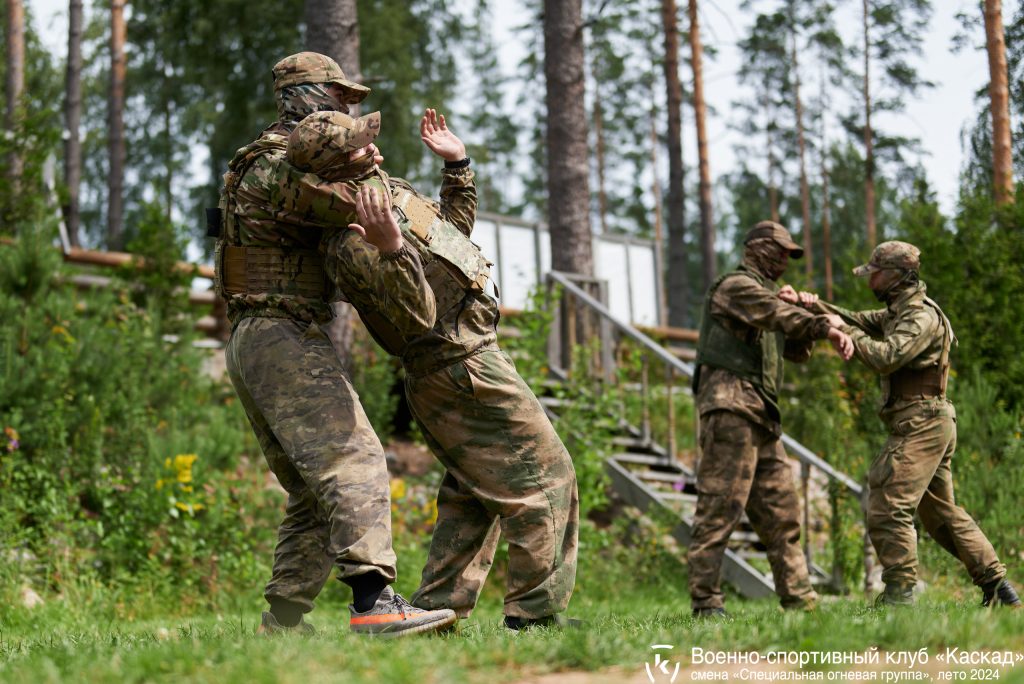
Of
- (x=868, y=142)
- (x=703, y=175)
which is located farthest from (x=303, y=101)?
(x=868, y=142)

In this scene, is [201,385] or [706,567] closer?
[706,567]

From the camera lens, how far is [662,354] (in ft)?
35.4

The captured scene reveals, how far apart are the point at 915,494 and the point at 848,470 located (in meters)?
4.03

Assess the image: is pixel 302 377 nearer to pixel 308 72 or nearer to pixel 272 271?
pixel 272 271

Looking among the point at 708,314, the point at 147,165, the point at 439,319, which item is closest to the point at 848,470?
the point at 708,314

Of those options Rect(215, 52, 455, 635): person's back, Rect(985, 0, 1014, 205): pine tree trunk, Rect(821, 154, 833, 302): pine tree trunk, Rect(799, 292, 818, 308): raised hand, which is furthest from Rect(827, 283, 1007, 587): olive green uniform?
Rect(821, 154, 833, 302): pine tree trunk

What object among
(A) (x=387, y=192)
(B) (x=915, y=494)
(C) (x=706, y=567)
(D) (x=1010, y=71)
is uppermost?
(D) (x=1010, y=71)

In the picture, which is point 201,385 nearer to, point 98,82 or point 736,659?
point 736,659

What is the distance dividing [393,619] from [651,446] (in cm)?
722

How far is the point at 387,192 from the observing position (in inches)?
185

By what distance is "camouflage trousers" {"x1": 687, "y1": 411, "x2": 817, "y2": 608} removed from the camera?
714cm

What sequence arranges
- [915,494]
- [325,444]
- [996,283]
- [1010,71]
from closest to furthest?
[325,444] < [915,494] < [996,283] < [1010,71]

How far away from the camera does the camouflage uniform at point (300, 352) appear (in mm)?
4605

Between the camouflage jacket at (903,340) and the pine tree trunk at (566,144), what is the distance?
20.2 feet
